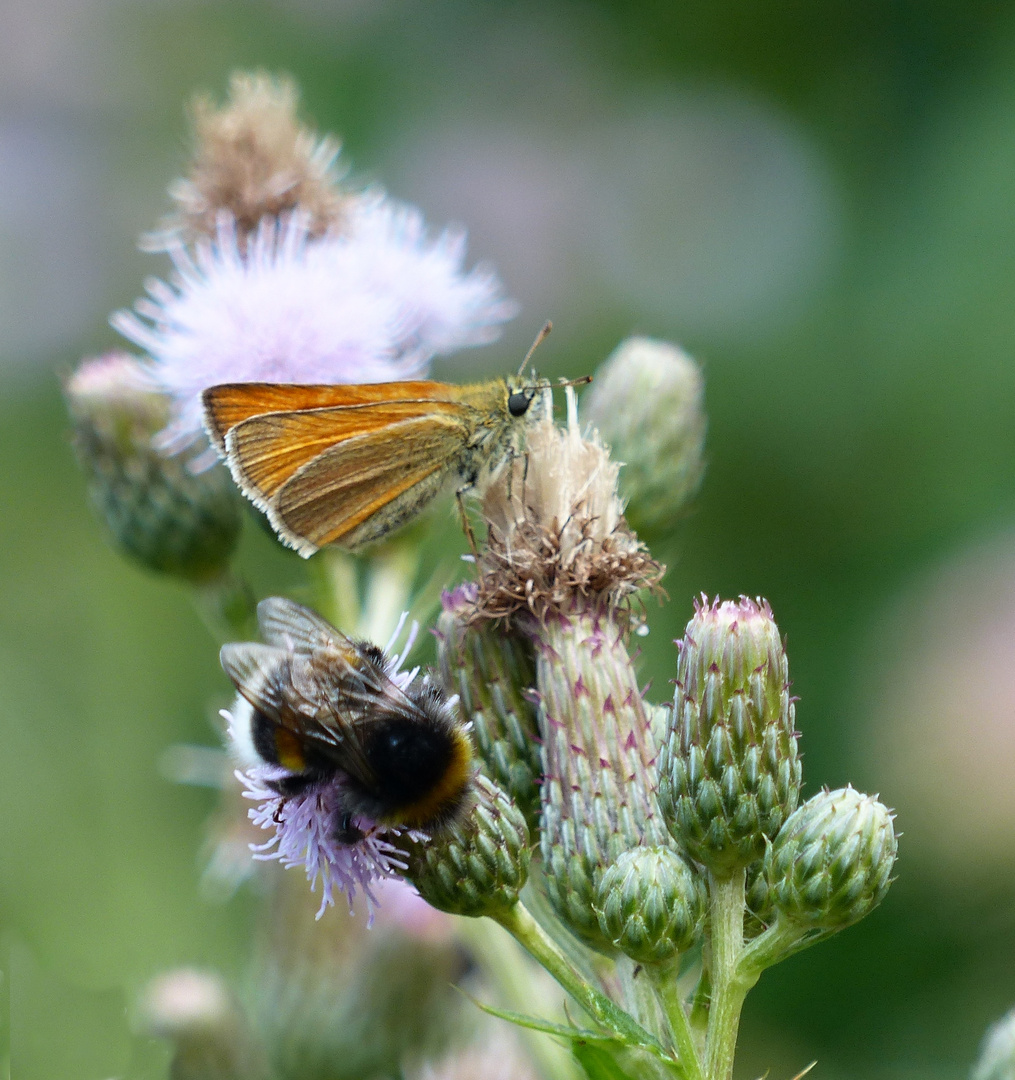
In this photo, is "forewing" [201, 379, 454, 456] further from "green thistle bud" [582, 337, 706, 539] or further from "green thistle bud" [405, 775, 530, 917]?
"green thistle bud" [405, 775, 530, 917]

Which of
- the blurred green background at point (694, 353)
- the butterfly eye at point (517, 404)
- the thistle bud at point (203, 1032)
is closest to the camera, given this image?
the butterfly eye at point (517, 404)

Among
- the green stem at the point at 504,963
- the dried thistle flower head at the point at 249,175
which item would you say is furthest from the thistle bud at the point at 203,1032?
the dried thistle flower head at the point at 249,175

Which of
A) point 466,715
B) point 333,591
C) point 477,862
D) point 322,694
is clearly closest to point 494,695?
point 466,715

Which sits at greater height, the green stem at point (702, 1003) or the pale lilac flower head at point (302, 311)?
the pale lilac flower head at point (302, 311)

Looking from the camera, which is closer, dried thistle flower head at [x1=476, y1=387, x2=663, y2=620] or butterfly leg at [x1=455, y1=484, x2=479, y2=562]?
dried thistle flower head at [x1=476, y1=387, x2=663, y2=620]

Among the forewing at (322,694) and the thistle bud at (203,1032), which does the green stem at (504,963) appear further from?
the forewing at (322,694)

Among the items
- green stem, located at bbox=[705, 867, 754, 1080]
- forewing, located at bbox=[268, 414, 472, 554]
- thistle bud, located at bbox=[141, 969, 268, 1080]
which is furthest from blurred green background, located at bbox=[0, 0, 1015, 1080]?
forewing, located at bbox=[268, 414, 472, 554]

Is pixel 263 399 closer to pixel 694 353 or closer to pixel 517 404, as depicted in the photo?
pixel 517 404
